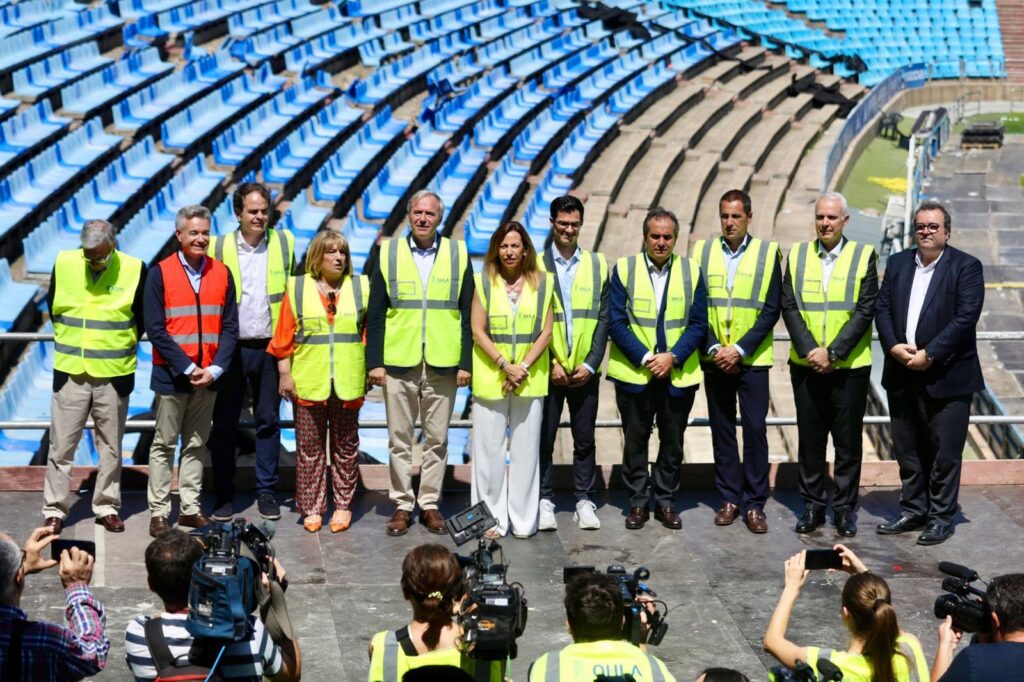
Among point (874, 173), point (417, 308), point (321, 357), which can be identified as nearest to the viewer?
point (321, 357)

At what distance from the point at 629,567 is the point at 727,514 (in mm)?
853

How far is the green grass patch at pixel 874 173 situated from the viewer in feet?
82.1

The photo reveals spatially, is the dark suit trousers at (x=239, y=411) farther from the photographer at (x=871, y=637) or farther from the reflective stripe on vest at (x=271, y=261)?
the photographer at (x=871, y=637)

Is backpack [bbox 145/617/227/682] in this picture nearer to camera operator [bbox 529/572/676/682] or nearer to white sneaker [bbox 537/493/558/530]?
camera operator [bbox 529/572/676/682]

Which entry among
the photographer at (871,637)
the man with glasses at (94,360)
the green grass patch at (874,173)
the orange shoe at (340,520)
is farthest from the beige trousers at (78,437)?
the green grass patch at (874,173)

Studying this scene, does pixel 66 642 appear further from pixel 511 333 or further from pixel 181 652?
pixel 511 333

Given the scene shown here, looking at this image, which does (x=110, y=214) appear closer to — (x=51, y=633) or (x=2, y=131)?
(x=2, y=131)

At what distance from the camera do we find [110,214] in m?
14.5

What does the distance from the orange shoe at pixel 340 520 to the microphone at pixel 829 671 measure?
3.69 m

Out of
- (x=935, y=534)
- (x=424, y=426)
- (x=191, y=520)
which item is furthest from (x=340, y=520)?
(x=935, y=534)

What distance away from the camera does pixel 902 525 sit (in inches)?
314

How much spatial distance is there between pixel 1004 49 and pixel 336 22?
1949 cm

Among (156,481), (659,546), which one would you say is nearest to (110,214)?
(156,481)

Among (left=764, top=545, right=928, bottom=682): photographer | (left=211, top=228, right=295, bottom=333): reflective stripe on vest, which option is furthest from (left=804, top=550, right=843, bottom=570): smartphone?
(left=211, top=228, right=295, bottom=333): reflective stripe on vest
